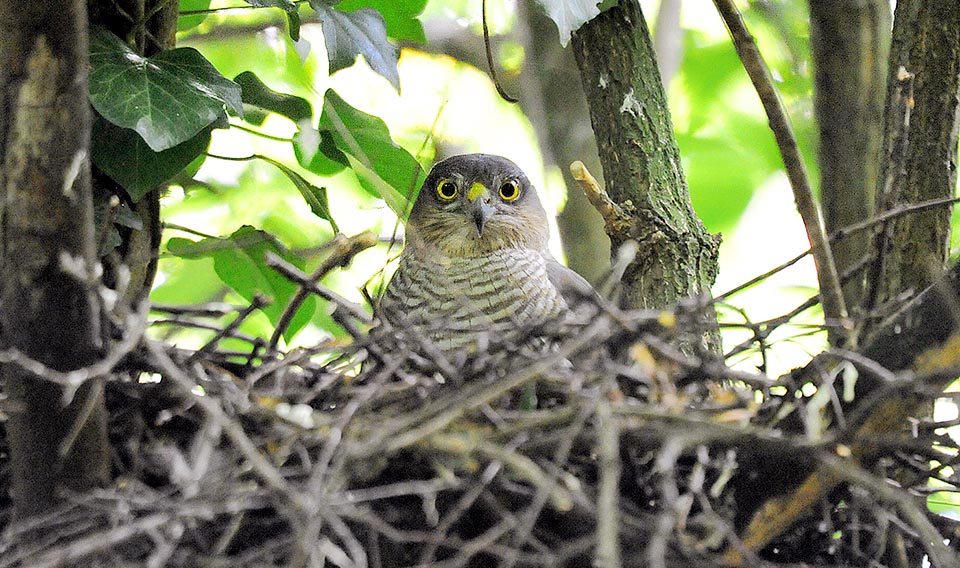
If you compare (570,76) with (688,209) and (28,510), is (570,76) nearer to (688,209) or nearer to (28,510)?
A: (688,209)

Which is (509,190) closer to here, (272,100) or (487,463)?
(272,100)

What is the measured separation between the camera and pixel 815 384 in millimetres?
2084

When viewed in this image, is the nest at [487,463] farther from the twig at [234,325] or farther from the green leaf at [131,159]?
the green leaf at [131,159]

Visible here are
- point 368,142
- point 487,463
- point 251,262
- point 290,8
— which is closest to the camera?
point 487,463

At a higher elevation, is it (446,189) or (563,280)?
(446,189)

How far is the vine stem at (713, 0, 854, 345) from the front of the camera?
235cm

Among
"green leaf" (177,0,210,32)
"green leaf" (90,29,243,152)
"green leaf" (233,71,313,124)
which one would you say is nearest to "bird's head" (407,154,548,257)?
"green leaf" (233,71,313,124)

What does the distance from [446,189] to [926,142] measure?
166cm

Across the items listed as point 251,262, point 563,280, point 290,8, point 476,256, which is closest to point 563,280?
point 563,280

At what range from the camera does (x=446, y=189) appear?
384cm

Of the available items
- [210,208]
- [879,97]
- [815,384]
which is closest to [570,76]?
[879,97]

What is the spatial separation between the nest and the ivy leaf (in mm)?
1001

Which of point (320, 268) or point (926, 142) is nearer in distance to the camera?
point (320, 268)

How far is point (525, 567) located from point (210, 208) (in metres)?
3.33
